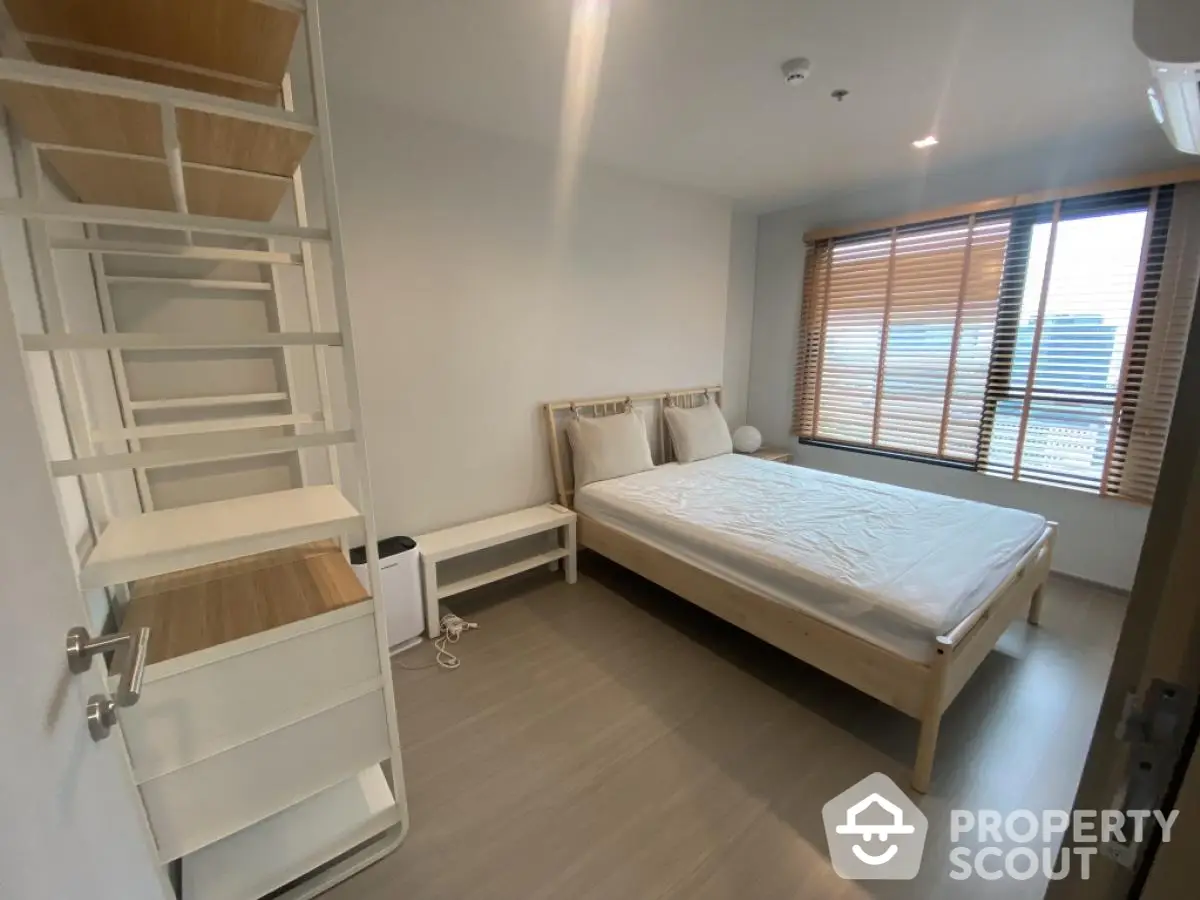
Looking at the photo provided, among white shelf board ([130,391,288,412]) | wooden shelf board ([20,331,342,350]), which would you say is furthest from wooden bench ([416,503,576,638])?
wooden shelf board ([20,331,342,350])

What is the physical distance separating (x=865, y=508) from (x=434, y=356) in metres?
2.46

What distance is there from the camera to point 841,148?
2.89 m

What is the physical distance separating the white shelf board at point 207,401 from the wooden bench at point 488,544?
0.97 meters

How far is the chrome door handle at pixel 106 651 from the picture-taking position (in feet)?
2.37

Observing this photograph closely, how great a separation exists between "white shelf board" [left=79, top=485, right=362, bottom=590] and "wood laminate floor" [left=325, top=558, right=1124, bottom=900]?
1.01 m

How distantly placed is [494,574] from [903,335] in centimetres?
328

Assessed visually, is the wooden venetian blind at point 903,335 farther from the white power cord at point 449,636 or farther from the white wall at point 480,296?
the white power cord at point 449,636

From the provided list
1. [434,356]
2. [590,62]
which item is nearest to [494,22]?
[590,62]

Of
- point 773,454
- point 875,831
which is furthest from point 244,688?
point 773,454

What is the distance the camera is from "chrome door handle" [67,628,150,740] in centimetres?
72

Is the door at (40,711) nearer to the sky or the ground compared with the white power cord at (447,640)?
nearer to the sky

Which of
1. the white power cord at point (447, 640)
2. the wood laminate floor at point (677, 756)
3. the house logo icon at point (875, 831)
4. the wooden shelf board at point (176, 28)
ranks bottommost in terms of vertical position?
the house logo icon at point (875, 831)

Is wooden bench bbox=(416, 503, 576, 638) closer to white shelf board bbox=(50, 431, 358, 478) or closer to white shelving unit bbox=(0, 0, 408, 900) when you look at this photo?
white shelving unit bbox=(0, 0, 408, 900)

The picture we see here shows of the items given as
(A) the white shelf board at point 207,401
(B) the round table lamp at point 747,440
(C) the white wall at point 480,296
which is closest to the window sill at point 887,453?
(B) the round table lamp at point 747,440
